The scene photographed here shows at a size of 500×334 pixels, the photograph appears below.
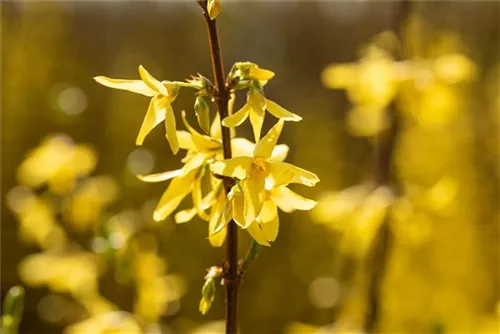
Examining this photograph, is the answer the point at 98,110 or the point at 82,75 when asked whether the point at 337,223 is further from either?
the point at 82,75

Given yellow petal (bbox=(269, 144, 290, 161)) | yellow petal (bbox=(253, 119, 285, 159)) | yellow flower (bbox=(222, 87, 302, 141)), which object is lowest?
yellow petal (bbox=(269, 144, 290, 161))

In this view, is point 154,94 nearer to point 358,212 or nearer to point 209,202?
point 209,202

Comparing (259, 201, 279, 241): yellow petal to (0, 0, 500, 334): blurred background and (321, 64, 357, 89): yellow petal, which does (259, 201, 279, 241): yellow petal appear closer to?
(0, 0, 500, 334): blurred background

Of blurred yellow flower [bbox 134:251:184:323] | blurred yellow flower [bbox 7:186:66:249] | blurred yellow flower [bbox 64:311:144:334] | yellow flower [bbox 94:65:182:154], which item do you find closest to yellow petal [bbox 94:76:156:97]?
yellow flower [bbox 94:65:182:154]

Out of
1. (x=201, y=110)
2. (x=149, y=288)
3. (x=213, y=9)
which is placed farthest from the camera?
(x=149, y=288)

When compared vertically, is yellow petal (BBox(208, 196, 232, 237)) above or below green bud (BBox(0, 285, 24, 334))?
above

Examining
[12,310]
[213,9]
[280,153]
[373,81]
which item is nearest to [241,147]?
[280,153]

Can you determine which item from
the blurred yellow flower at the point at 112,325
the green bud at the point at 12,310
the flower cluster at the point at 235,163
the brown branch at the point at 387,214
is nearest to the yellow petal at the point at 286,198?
the flower cluster at the point at 235,163

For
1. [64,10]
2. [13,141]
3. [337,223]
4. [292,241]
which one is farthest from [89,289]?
[64,10]
